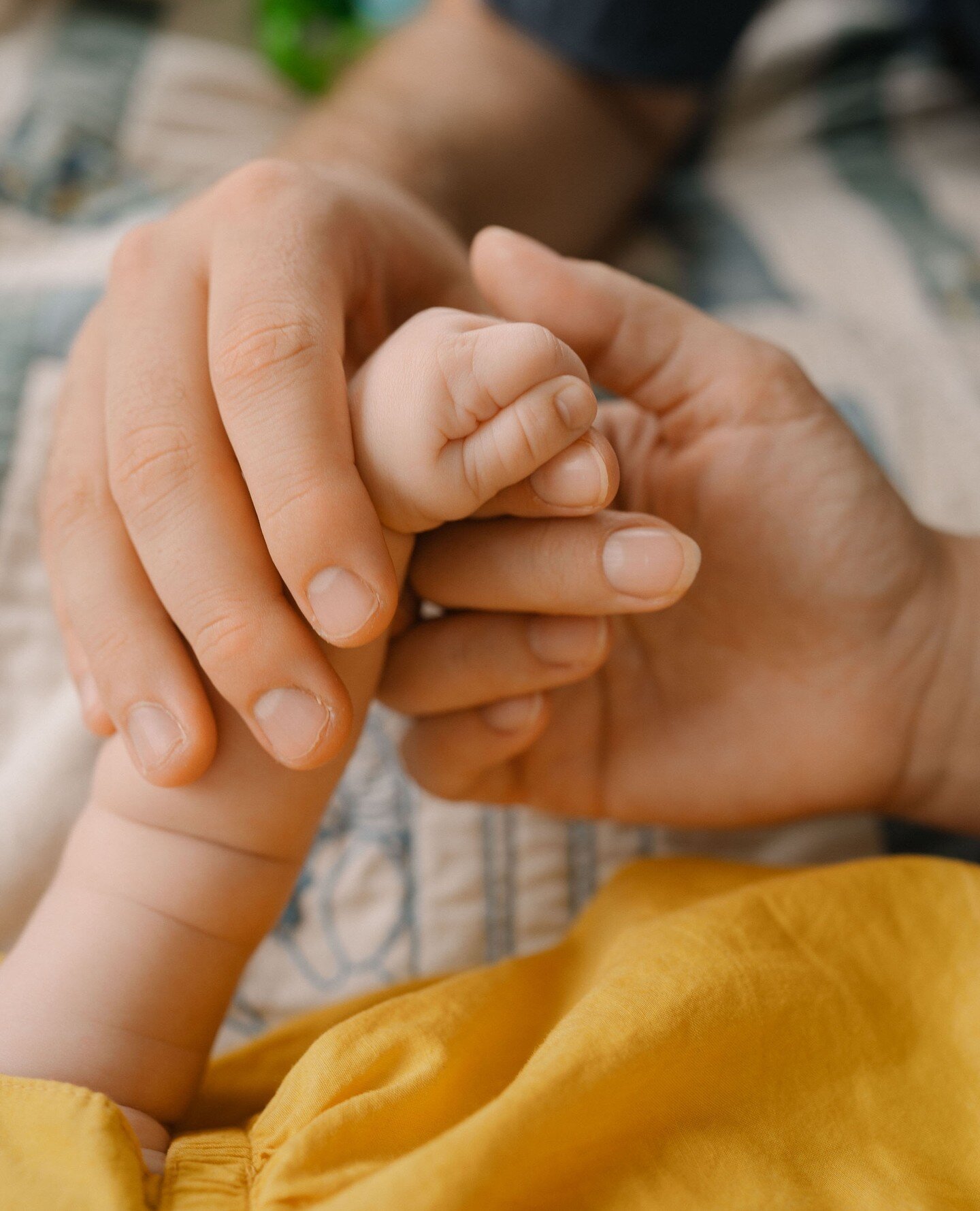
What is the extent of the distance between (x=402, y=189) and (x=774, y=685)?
2.05 ft

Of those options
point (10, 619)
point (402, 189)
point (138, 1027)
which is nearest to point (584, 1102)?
point (138, 1027)

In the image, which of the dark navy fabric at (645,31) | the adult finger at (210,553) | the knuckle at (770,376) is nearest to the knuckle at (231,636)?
the adult finger at (210,553)

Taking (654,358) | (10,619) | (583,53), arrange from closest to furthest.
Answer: (654,358)
(10,619)
(583,53)

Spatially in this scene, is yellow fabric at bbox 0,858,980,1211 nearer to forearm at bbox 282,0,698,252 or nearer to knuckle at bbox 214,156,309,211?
knuckle at bbox 214,156,309,211

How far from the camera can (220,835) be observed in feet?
2.05

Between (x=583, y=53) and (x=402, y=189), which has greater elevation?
(x=583, y=53)

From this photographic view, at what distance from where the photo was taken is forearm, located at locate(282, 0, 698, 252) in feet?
3.65

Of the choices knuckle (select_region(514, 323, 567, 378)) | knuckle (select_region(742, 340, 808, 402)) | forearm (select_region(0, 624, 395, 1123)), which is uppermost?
knuckle (select_region(514, 323, 567, 378))

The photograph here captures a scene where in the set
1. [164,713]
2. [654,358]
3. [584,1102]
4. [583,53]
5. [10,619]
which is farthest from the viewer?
[583,53]

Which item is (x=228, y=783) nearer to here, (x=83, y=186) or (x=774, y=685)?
(x=774, y=685)

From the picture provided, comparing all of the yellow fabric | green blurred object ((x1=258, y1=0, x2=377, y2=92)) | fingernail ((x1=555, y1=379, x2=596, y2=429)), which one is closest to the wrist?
the yellow fabric

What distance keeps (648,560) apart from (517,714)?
0.19 meters

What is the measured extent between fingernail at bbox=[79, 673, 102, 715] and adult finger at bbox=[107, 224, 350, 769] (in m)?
0.13

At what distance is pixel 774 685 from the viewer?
746 millimetres
